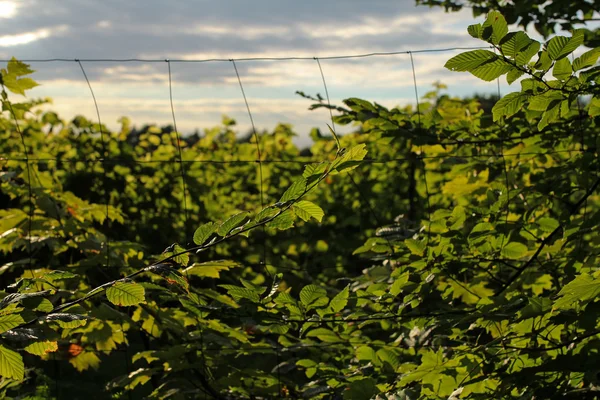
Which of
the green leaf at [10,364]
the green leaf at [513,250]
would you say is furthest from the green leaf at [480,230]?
the green leaf at [10,364]

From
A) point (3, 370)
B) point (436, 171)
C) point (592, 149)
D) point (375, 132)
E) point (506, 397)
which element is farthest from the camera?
point (436, 171)

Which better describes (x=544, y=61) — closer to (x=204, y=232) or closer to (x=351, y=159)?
(x=351, y=159)

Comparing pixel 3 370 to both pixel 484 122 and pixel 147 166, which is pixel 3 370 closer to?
pixel 484 122

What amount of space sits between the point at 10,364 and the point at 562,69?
1399 mm

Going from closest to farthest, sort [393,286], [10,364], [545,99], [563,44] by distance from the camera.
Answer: [10,364] < [563,44] < [545,99] < [393,286]

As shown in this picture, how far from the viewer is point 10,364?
56.9 inches

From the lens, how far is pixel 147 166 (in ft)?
19.0

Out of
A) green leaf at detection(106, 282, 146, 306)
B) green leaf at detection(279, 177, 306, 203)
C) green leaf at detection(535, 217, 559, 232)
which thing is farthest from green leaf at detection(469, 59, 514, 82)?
green leaf at detection(535, 217, 559, 232)

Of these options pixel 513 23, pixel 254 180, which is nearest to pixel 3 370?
pixel 513 23

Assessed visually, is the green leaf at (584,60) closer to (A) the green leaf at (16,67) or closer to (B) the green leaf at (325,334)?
(B) the green leaf at (325,334)

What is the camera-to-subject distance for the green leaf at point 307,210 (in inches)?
Result: 53.9

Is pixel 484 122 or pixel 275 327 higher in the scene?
pixel 484 122

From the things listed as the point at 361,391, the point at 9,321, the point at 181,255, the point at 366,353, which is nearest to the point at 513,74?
the point at 181,255

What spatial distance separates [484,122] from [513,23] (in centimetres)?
97
